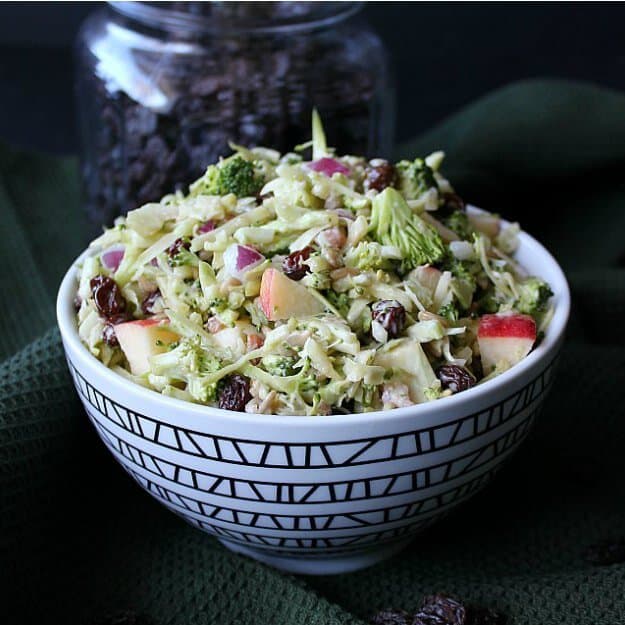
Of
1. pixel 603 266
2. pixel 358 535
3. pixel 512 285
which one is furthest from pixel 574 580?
pixel 603 266

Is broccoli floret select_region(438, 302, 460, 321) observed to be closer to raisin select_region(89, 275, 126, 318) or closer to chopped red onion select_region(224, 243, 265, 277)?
chopped red onion select_region(224, 243, 265, 277)

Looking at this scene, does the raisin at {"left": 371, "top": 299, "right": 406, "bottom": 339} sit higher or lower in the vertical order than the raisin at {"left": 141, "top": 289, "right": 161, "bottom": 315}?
higher

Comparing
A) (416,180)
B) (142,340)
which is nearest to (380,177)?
(416,180)

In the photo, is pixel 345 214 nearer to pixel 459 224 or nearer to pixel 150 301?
pixel 459 224

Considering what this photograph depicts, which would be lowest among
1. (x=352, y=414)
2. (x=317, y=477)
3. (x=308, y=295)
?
(x=317, y=477)

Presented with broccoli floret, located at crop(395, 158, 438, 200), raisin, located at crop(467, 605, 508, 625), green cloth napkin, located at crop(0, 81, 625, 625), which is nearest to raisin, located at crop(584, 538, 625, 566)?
green cloth napkin, located at crop(0, 81, 625, 625)

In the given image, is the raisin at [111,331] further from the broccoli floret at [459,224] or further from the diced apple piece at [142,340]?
the broccoli floret at [459,224]

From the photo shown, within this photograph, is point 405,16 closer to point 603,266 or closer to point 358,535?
point 603,266
